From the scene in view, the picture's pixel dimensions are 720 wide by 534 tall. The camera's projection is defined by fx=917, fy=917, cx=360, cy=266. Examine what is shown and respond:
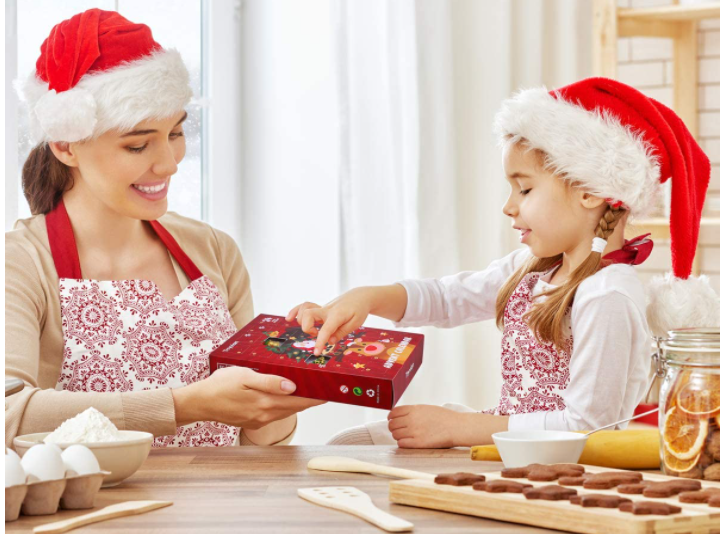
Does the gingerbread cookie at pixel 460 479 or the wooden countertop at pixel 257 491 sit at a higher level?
the gingerbread cookie at pixel 460 479

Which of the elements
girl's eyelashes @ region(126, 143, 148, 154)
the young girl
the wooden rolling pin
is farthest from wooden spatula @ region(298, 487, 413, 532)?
girl's eyelashes @ region(126, 143, 148, 154)

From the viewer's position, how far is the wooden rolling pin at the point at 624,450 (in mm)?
1162

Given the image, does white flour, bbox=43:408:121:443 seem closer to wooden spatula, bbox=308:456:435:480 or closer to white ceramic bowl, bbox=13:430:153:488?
white ceramic bowl, bbox=13:430:153:488

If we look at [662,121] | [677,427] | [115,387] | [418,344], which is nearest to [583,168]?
[662,121]

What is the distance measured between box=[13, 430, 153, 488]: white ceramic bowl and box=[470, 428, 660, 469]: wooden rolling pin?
56 centimetres

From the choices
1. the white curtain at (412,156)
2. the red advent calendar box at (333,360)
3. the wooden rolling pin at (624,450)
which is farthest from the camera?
the white curtain at (412,156)

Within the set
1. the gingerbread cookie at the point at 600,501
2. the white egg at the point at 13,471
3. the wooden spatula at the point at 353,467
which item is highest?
the white egg at the point at 13,471

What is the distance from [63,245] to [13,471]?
89 centimetres

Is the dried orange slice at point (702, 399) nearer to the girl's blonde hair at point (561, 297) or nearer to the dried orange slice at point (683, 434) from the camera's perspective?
the dried orange slice at point (683, 434)

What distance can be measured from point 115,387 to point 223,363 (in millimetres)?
312

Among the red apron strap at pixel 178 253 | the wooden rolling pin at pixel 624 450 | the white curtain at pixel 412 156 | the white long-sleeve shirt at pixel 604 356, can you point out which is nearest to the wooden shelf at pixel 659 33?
the white curtain at pixel 412 156

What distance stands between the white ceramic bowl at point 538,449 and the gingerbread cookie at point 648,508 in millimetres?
246

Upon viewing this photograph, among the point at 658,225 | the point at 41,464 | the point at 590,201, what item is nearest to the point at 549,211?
the point at 590,201

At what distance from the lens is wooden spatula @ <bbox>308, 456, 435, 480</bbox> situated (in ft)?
3.67
